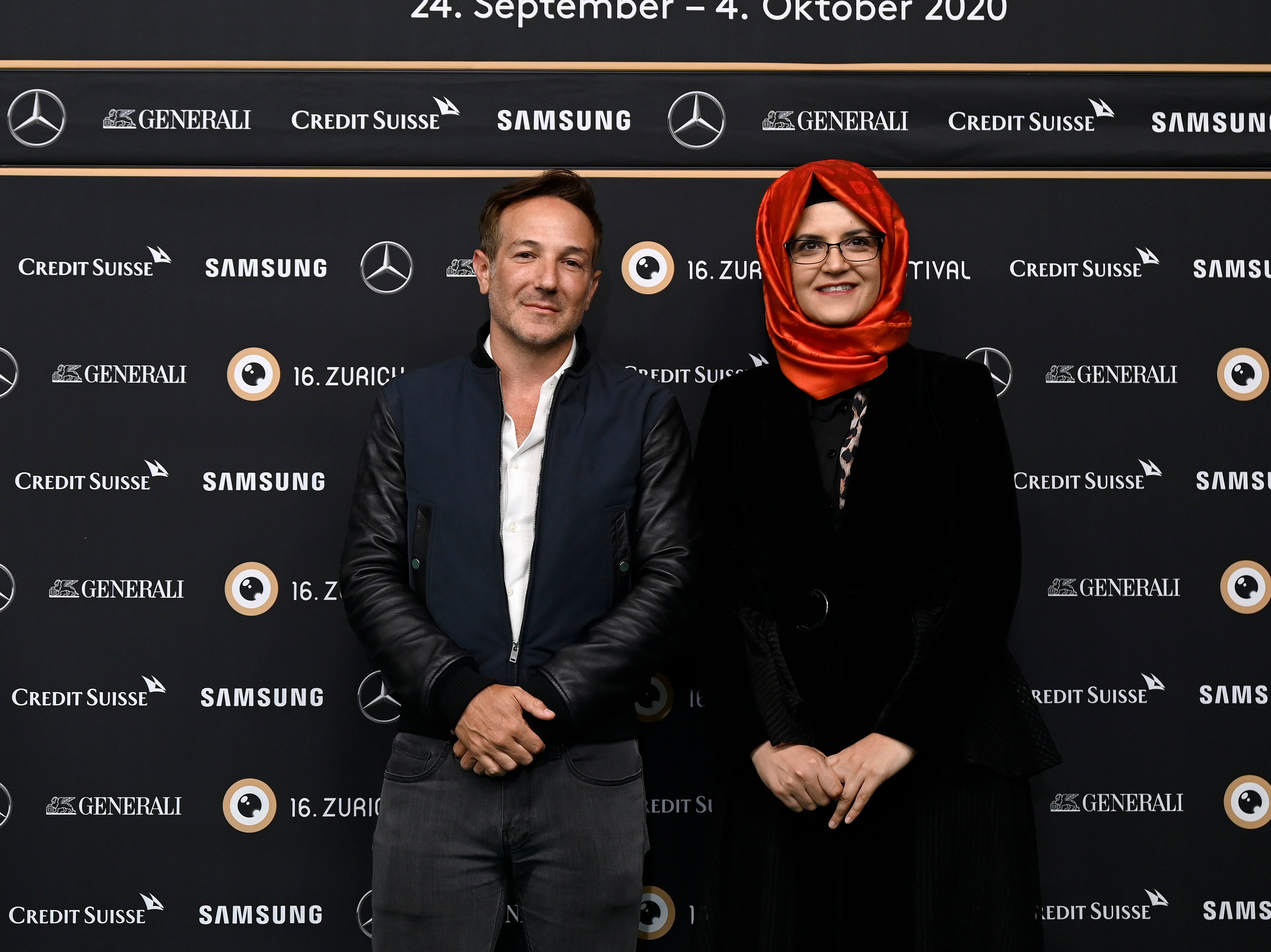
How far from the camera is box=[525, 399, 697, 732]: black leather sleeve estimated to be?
1672 millimetres

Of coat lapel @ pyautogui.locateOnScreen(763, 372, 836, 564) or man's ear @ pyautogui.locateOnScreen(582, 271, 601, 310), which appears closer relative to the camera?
coat lapel @ pyautogui.locateOnScreen(763, 372, 836, 564)

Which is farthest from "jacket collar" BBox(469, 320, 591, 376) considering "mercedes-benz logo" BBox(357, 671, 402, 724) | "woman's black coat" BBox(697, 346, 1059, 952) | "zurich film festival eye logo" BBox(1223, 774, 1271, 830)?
"zurich film festival eye logo" BBox(1223, 774, 1271, 830)

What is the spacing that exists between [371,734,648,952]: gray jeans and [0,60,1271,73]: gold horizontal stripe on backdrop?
1678mm

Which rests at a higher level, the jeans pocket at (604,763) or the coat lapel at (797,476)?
the coat lapel at (797,476)

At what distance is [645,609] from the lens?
1.73 m

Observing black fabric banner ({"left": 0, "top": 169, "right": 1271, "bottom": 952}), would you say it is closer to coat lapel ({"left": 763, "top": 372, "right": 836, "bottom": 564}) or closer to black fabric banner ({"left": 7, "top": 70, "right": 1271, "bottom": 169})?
black fabric banner ({"left": 7, "top": 70, "right": 1271, "bottom": 169})

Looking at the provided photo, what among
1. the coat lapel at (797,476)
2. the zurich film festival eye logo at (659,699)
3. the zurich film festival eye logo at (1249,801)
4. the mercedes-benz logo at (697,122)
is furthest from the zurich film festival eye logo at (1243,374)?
the zurich film festival eye logo at (659,699)

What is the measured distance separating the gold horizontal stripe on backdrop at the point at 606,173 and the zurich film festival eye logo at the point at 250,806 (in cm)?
156

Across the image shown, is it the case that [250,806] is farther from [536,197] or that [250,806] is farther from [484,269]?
[536,197]

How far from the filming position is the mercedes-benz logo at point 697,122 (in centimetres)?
238

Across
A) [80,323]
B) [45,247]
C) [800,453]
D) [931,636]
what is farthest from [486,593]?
[45,247]

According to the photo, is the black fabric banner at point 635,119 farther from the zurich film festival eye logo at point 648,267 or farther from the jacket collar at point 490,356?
the jacket collar at point 490,356

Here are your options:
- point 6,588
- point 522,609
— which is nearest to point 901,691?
point 522,609

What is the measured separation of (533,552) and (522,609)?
0.12 m
